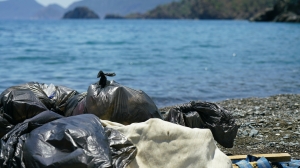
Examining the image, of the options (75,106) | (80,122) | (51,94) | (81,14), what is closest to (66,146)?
(80,122)

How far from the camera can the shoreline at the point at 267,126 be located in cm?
520

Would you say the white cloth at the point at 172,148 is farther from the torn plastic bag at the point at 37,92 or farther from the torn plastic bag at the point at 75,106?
the torn plastic bag at the point at 37,92

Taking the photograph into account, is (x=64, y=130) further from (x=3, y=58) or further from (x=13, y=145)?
(x=3, y=58)

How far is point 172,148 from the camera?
3457 millimetres

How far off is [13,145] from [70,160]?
53cm

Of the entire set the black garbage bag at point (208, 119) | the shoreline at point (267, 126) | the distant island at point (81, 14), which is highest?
the black garbage bag at point (208, 119)

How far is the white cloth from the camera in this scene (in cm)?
342

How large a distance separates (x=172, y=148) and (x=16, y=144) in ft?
3.60

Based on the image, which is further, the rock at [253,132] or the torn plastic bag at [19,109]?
the rock at [253,132]

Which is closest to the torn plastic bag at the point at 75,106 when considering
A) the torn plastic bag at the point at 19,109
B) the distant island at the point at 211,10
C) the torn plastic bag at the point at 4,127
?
the torn plastic bag at the point at 19,109

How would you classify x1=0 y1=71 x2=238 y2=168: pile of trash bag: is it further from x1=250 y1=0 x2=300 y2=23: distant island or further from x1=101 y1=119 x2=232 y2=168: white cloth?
x1=250 y1=0 x2=300 y2=23: distant island

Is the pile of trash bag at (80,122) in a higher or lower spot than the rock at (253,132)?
higher

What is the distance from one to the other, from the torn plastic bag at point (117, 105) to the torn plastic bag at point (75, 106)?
13 centimetres

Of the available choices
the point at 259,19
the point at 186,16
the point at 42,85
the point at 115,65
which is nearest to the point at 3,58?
the point at 115,65
